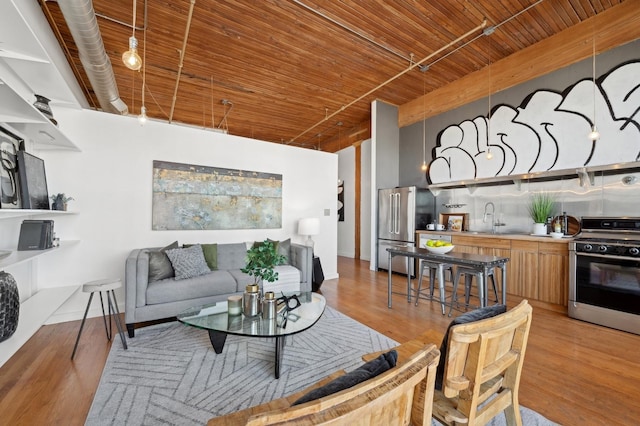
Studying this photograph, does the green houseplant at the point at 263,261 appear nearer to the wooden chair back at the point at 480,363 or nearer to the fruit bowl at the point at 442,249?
the wooden chair back at the point at 480,363

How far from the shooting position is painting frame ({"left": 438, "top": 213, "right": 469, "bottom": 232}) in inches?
210

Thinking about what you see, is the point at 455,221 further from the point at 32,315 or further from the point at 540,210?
the point at 32,315

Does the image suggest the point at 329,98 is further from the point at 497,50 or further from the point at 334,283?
the point at 334,283

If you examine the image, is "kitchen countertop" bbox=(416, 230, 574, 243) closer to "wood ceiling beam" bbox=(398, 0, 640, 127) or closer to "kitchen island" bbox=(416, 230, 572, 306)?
"kitchen island" bbox=(416, 230, 572, 306)

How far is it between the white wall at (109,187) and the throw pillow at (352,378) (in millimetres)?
3335

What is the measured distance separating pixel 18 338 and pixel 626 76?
6.55 m

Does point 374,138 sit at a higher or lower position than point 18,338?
higher

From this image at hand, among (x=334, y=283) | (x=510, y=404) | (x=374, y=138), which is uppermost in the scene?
(x=374, y=138)

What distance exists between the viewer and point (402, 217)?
229 inches

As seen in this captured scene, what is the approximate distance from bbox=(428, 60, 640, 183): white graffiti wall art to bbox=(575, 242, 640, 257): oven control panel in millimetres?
1263

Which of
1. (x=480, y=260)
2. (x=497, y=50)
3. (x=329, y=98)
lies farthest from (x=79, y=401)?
(x=497, y=50)

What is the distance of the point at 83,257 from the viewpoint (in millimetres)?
3432

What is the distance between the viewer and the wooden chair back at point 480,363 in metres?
1.02

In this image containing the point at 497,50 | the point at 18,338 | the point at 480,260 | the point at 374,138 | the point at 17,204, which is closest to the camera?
the point at 18,338
